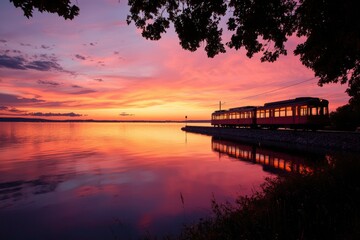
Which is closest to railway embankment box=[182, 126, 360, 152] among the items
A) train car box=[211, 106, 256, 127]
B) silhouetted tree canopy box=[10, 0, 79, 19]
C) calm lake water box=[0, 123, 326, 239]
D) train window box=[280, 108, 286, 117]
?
train car box=[211, 106, 256, 127]

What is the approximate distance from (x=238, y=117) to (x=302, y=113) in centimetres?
1928

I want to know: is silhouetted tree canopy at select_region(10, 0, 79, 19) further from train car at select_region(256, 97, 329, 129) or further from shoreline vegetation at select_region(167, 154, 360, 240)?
train car at select_region(256, 97, 329, 129)

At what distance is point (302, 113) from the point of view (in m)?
30.4

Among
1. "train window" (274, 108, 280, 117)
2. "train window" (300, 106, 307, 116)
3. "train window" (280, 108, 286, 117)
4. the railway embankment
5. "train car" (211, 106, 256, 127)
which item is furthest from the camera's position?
"train car" (211, 106, 256, 127)

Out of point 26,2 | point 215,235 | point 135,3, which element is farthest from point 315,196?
point 26,2

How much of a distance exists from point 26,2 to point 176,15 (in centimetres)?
400

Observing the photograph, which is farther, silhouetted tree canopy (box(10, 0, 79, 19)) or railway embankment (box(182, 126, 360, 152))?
railway embankment (box(182, 126, 360, 152))

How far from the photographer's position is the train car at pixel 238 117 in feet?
143

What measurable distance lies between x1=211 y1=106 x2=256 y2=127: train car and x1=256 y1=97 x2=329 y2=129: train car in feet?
25.0

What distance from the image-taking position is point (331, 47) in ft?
31.6

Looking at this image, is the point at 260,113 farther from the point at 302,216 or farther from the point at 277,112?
the point at 302,216

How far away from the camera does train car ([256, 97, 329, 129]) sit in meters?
29.7

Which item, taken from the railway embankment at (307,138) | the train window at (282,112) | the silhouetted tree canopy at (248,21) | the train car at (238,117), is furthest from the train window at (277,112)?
the silhouetted tree canopy at (248,21)

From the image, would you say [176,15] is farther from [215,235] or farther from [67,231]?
[67,231]
